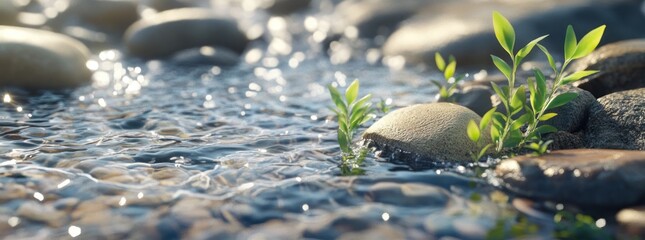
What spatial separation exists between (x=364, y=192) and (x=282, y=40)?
20.6 ft

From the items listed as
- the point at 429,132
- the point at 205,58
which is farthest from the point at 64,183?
the point at 205,58

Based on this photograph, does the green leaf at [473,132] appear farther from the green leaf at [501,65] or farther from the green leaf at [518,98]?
the green leaf at [501,65]

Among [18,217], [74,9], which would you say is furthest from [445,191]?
[74,9]

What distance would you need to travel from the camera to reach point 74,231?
8.80 feet

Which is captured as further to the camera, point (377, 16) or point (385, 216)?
point (377, 16)

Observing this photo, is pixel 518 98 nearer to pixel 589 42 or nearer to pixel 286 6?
pixel 589 42

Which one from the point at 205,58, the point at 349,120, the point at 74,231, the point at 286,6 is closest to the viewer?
the point at 74,231

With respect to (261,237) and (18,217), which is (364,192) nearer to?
(261,237)

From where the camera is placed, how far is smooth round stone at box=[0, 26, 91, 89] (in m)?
5.61

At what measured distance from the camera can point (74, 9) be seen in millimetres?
9156

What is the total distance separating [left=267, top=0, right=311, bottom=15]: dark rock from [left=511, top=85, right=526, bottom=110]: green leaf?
7900 mm

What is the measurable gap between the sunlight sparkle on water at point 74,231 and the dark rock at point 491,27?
5.18 m

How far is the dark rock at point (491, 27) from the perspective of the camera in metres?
7.18

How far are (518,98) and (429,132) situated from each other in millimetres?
515
